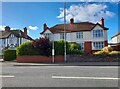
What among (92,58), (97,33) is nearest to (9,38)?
(97,33)

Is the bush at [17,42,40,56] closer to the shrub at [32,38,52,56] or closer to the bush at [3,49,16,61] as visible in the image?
the shrub at [32,38,52,56]

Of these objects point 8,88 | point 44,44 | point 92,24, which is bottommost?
point 8,88

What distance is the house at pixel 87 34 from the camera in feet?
169

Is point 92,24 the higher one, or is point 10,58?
point 92,24

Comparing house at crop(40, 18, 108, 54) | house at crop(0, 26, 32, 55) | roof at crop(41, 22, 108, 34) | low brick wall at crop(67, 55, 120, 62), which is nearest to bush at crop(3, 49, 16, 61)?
low brick wall at crop(67, 55, 120, 62)

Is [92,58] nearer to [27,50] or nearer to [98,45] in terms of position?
[27,50]

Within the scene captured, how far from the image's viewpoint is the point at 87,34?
172 feet

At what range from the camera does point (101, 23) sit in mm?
52938

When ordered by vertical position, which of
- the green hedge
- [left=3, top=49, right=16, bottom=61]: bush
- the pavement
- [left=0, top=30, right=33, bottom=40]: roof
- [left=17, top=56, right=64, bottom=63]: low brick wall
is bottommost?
the pavement

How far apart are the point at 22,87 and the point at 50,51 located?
819 inches

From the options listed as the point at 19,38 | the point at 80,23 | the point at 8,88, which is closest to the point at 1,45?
the point at 19,38

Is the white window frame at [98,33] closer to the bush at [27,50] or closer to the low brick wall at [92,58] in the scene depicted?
the low brick wall at [92,58]

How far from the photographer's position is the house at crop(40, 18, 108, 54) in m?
51.4

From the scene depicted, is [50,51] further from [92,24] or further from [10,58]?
[92,24]
